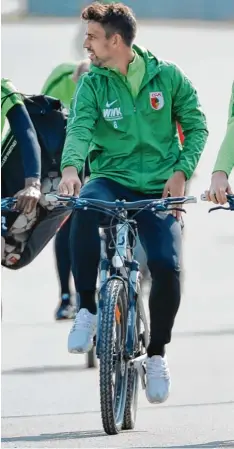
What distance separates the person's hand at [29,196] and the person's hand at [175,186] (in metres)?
0.66

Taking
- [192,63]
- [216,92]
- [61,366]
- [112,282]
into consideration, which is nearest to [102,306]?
[112,282]

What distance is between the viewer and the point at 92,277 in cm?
830

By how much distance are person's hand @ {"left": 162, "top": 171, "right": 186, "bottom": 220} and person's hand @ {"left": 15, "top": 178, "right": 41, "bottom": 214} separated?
0.66 meters

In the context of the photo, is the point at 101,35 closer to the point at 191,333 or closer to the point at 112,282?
the point at 112,282

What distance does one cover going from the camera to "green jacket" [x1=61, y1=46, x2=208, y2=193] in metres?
8.37

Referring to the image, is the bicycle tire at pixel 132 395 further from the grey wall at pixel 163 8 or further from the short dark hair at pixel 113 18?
the grey wall at pixel 163 8

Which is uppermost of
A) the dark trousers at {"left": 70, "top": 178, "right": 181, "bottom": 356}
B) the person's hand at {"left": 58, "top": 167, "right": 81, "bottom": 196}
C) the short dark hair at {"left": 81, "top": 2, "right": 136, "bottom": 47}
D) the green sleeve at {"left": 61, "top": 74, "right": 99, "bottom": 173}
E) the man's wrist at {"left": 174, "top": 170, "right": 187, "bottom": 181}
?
the short dark hair at {"left": 81, "top": 2, "right": 136, "bottom": 47}

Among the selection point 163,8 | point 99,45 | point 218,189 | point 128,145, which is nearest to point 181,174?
point 128,145

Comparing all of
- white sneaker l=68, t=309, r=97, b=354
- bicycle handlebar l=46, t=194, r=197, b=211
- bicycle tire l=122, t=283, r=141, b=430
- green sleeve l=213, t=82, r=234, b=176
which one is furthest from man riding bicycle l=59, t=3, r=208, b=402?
green sleeve l=213, t=82, r=234, b=176

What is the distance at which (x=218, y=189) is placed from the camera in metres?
7.70

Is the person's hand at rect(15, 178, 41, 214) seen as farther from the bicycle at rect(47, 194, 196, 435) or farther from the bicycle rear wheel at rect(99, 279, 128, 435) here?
the bicycle rear wheel at rect(99, 279, 128, 435)

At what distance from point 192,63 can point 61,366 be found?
21.9m

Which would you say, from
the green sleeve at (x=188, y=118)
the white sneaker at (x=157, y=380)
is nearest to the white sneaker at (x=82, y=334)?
the white sneaker at (x=157, y=380)

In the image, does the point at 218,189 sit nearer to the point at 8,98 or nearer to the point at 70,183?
the point at 70,183
